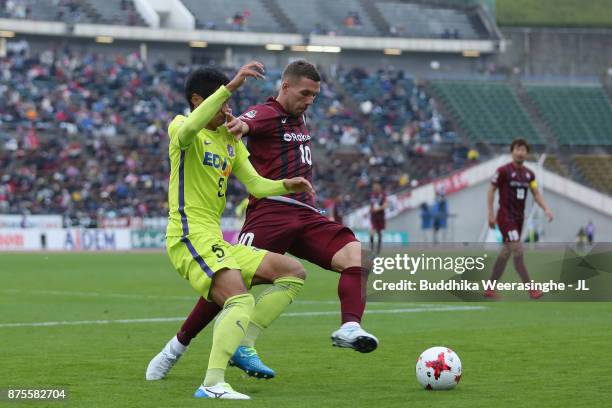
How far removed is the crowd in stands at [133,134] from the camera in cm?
4394

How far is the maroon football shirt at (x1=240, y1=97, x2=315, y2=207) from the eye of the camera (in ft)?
30.1

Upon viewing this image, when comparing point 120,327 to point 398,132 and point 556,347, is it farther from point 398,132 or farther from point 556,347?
point 398,132

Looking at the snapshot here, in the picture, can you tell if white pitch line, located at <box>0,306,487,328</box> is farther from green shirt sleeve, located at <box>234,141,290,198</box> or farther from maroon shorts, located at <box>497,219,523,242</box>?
green shirt sleeve, located at <box>234,141,290,198</box>

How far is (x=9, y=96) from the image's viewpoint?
47.7 meters

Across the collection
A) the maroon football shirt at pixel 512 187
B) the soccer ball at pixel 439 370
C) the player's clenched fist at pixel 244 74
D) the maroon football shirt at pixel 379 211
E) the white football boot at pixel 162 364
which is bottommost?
the white football boot at pixel 162 364

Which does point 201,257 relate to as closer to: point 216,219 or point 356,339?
point 216,219

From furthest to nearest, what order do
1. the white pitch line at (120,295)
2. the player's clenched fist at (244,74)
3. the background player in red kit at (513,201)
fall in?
1. the background player in red kit at (513,201)
2. the white pitch line at (120,295)
3. the player's clenched fist at (244,74)

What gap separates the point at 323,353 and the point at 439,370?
262 cm

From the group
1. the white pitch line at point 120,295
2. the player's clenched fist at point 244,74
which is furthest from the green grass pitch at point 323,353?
the player's clenched fist at point 244,74

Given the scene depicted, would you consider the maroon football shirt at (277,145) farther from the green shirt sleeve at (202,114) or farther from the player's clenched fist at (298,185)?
the green shirt sleeve at (202,114)

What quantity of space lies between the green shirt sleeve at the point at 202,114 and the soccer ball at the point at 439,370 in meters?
2.09

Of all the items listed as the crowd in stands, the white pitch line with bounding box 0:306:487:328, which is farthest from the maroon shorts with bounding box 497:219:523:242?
the crowd in stands

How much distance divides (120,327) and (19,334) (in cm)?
121

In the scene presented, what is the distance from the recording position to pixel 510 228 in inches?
700
